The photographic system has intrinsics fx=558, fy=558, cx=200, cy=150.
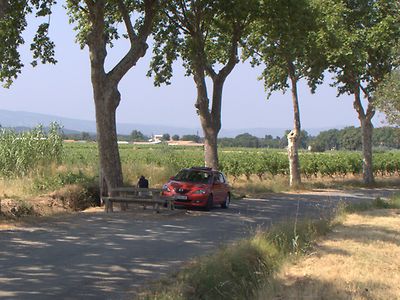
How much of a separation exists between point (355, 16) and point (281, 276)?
3307 cm

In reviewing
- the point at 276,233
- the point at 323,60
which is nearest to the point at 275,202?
the point at 276,233

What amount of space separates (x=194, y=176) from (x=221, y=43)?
37.8ft

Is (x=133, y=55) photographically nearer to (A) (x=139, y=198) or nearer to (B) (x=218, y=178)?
(A) (x=139, y=198)

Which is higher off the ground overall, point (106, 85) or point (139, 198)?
point (106, 85)

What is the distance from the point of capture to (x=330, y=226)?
15.0 meters

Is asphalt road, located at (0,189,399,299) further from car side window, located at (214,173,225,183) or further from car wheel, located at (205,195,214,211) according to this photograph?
car side window, located at (214,173,225,183)

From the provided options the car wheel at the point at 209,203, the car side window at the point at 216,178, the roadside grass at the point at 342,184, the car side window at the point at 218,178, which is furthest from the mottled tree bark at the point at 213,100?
the roadside grass at the point at 342,184

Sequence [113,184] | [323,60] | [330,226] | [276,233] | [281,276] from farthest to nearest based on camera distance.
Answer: [323,60]
[113,184]
[330,226]
[276,233]
[281,276]

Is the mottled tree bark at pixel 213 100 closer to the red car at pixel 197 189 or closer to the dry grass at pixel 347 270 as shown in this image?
the red car at pixel 197 189

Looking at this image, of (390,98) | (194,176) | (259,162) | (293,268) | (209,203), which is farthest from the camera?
(259,162)

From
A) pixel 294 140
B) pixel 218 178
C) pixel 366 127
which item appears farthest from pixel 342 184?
pixel 218 178

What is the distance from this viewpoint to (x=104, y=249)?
11.4 metres

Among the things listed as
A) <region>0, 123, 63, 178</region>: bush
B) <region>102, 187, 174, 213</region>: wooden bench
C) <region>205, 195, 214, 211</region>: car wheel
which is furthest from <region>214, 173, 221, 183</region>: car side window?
<region>0, 123, 63, 178</region>: bush

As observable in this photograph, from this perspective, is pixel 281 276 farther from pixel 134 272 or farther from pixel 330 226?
pixel 330 226
